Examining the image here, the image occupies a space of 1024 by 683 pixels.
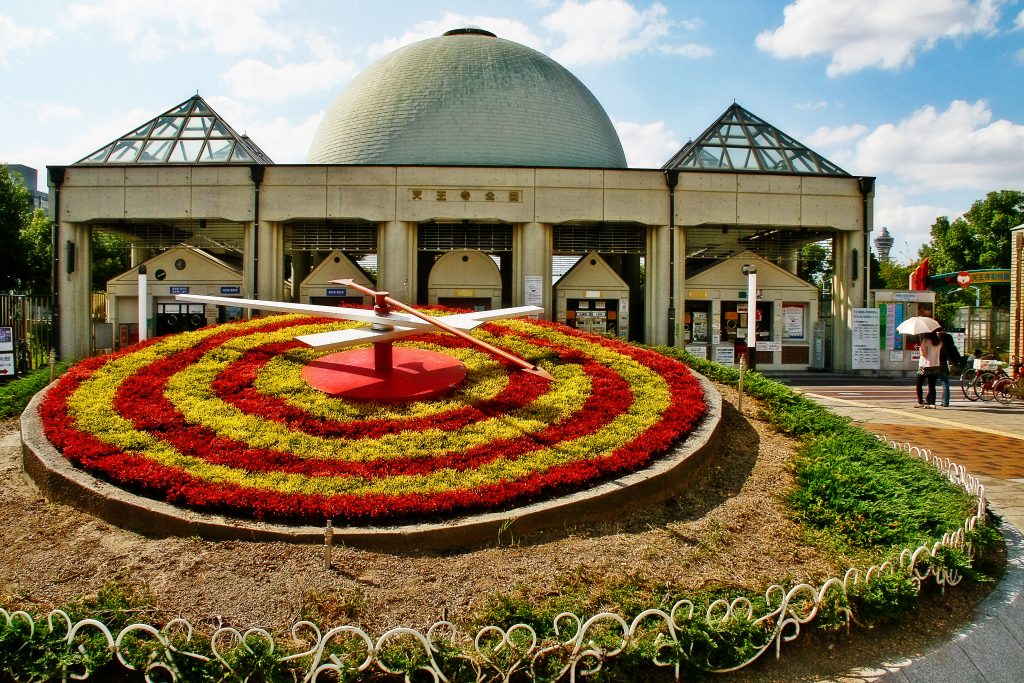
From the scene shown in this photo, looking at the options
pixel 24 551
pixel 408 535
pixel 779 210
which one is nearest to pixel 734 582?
pixel 408 535

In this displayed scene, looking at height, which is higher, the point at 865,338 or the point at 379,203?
the point at 379,203

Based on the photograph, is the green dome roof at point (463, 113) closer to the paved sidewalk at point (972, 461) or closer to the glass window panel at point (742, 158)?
the glass window panel at point (742, 158)

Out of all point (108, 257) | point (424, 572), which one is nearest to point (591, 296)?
point (424, 572)

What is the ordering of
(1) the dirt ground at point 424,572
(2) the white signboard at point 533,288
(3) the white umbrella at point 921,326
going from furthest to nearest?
(2) the white signboard at point 533,288 → (3) the white umbrella at point 921,326 → (1) the dirt ground at point 424,572

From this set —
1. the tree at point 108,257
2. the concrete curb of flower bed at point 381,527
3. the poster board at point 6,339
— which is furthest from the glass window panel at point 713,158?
the tree at point 108,257

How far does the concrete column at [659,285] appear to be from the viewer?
89.9 ft

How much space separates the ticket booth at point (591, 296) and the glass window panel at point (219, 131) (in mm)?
14828

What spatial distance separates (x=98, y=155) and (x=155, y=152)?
217cm

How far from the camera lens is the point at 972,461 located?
10859 mm

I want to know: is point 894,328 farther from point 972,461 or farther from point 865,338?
point 972,461

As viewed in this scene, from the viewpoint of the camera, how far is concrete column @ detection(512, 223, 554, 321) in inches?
1041

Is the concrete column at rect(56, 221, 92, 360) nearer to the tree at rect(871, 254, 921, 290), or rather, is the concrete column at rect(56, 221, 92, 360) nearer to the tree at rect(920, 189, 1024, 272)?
the tree at rect(920, 189, 1024, 272)

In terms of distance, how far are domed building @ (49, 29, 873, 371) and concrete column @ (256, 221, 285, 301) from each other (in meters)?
0.08

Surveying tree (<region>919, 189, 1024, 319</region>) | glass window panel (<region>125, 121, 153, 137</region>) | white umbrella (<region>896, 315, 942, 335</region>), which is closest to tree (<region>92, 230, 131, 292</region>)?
glass window panel (<region>125, 121, 153, 137</region>)
